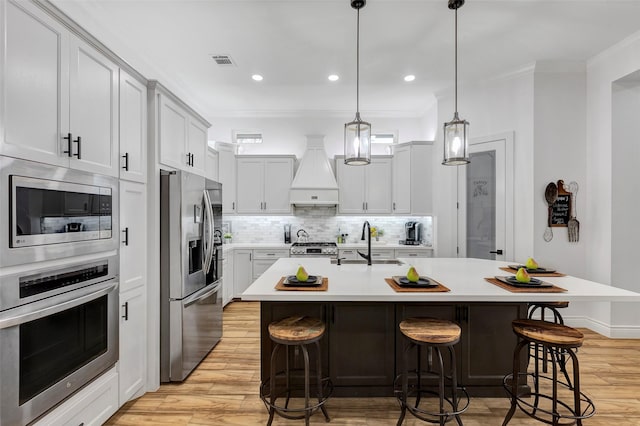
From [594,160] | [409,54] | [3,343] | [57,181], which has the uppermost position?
[409,54]

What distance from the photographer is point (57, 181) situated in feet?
5.59

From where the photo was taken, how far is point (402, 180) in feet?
17.7

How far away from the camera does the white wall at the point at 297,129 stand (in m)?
5.80

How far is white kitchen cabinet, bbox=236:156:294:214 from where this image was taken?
553 centimetres

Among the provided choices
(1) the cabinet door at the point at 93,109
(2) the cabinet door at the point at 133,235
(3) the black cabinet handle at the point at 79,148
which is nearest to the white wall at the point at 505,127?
(2) the cabinet door at the point at 133,235

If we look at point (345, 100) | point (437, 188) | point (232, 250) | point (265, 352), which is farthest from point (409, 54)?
point (232, 250)

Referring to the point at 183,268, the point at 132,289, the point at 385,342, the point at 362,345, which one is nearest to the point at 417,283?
the point at 385,342

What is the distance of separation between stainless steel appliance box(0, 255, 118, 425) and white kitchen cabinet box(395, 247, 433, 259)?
4.04 m

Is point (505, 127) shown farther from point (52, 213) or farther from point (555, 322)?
point (52, 213)

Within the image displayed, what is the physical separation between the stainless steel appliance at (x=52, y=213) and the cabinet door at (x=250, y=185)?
3.38 m

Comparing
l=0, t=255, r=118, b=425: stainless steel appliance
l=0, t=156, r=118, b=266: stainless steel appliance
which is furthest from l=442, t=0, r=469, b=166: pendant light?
l=0, t=255, r=118, b=425: stainless steel appliance

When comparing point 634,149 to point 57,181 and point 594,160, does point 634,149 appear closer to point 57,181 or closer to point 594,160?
point 594,160

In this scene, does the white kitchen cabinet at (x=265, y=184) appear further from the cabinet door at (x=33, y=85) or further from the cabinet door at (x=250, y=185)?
the cabinet door at (x=33, y=85)

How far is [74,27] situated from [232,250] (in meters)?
3.72
